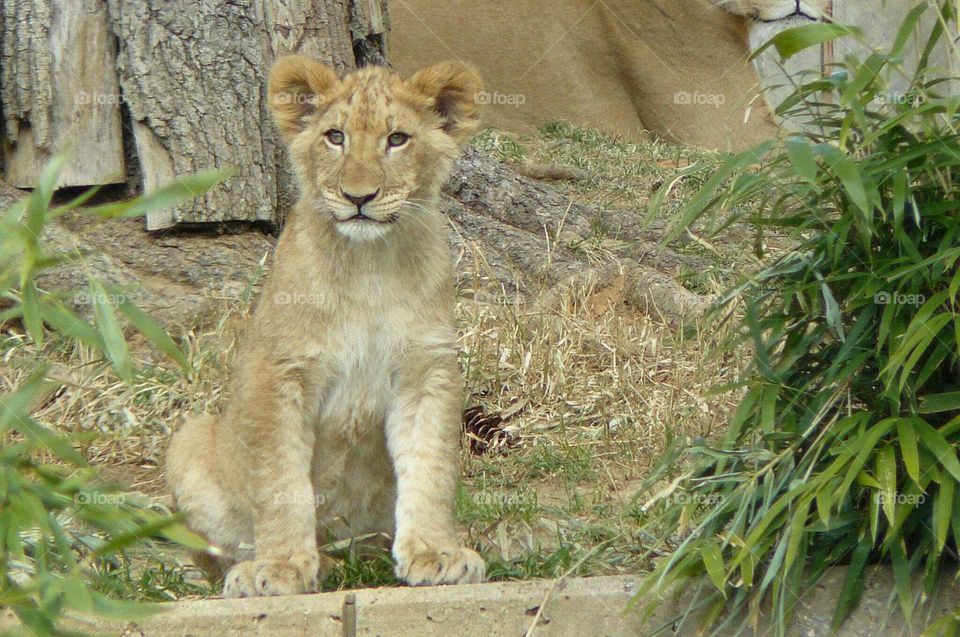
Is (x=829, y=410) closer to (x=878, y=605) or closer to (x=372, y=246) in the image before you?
(x=878, y=605)

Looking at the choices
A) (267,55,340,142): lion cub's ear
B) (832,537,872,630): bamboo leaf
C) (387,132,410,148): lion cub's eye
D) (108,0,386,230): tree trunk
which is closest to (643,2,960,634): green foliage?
(832,537,872,630): bamboo leaf

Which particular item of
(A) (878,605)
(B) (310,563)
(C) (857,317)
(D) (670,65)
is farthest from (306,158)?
(D) (670,65)

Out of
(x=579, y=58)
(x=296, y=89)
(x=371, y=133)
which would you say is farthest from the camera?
(x=579, y=58)

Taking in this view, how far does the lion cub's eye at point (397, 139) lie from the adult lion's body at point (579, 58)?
563 centimetres

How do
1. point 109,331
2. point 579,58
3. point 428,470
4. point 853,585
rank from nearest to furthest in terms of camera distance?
point 109,331 < point 853,585 < point 428,470 < point 579,58

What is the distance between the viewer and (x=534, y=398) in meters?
5.32

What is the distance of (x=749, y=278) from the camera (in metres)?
3.46

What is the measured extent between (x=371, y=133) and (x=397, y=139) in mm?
93

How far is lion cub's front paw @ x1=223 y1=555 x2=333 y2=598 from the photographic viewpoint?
3408 millimetres

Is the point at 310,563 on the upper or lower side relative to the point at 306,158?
lower

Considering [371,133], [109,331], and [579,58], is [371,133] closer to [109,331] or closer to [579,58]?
[109,331]

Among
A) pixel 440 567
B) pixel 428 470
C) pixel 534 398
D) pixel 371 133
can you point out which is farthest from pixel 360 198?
pixel 534 398

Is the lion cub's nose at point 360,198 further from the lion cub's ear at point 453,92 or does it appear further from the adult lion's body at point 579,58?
the adult lion's body at point 579,58

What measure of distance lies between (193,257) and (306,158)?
1.70 metres
